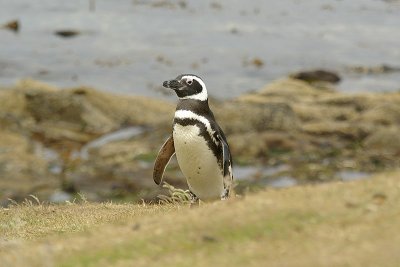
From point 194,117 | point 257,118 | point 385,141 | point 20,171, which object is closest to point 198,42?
point 257,118

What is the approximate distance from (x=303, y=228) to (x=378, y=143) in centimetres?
3252

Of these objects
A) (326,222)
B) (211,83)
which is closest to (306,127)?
(211,83)

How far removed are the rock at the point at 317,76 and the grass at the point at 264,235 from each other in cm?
5228

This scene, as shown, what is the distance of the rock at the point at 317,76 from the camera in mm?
61219

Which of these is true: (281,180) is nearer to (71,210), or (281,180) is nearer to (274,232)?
(71,210)

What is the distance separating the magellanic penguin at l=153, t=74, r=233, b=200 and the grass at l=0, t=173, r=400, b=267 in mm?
3271

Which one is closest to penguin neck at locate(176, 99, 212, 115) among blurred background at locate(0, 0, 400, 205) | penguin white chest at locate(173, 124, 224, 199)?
penguin white chest at locate(173, 124, 224, 199)

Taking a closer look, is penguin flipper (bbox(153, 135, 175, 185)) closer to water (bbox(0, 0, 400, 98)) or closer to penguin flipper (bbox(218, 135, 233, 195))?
penguin flipper (bbox(218, 135, 233, 195))

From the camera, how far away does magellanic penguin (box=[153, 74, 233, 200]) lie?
492 inches

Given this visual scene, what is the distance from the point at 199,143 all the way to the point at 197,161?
0.29m

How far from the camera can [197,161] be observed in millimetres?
12641

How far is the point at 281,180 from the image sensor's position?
35.1m

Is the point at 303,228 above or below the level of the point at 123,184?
above

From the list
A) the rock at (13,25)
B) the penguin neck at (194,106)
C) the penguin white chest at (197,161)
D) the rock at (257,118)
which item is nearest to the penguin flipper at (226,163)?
the penguin white chest at (197,161)
